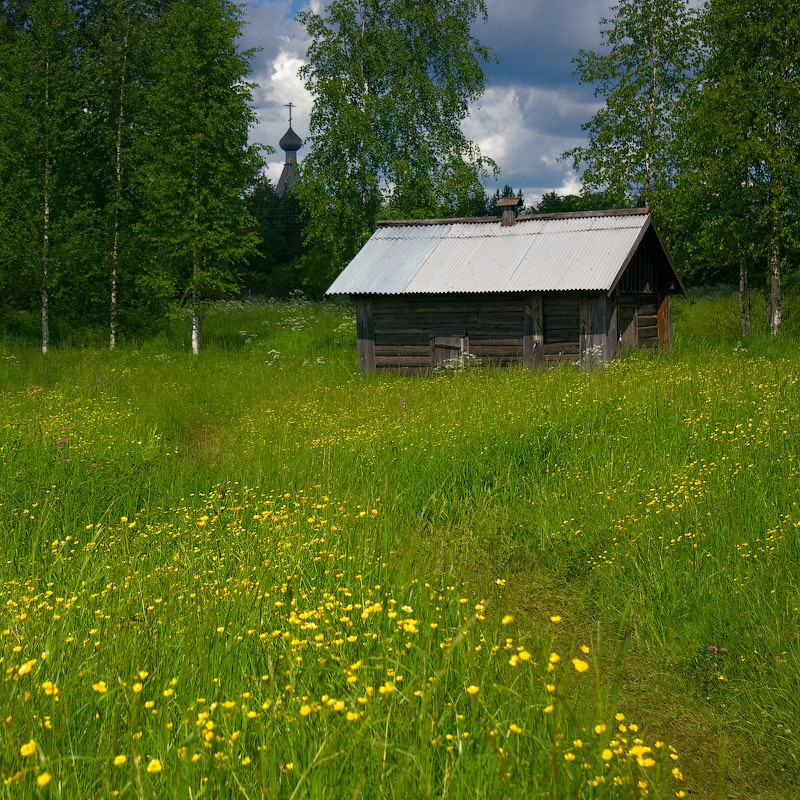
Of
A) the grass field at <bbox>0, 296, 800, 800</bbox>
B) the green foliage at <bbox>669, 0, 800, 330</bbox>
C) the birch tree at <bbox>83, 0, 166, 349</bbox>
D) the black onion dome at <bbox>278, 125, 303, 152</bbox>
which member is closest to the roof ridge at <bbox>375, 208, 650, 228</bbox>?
the green foliage at <bbox>669, 0, 800, 330</bbox>

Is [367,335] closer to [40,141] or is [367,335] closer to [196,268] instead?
[196,268]

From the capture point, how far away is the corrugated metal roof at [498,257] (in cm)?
1633

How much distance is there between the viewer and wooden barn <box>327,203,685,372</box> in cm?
1630

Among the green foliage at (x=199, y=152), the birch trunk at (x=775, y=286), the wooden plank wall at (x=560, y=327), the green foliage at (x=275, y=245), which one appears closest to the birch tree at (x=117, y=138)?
the green foliage at (x=199, y=152)

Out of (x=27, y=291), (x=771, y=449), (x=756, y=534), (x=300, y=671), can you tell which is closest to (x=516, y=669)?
(x=300, y=671)

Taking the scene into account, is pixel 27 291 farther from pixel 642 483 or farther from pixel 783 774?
pixel 783 774

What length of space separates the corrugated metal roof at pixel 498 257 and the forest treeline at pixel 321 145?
16.6 feet

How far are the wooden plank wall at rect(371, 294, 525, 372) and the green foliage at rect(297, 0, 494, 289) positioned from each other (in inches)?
315

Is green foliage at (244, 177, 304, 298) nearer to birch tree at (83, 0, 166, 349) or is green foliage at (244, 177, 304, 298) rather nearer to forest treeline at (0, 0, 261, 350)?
birch tree at (83, 0, 166, 349)

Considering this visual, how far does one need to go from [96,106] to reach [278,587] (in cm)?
2285

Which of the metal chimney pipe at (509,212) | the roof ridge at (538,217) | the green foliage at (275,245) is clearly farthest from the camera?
the green foliage at (275,245)

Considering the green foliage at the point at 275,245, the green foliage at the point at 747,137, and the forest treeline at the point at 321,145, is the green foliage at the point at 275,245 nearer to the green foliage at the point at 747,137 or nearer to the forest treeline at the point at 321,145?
the forest treeline at the point at 321,145

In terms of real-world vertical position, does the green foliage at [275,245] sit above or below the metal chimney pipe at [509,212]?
above

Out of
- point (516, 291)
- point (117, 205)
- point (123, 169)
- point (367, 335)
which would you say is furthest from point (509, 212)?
point (123, 169)
